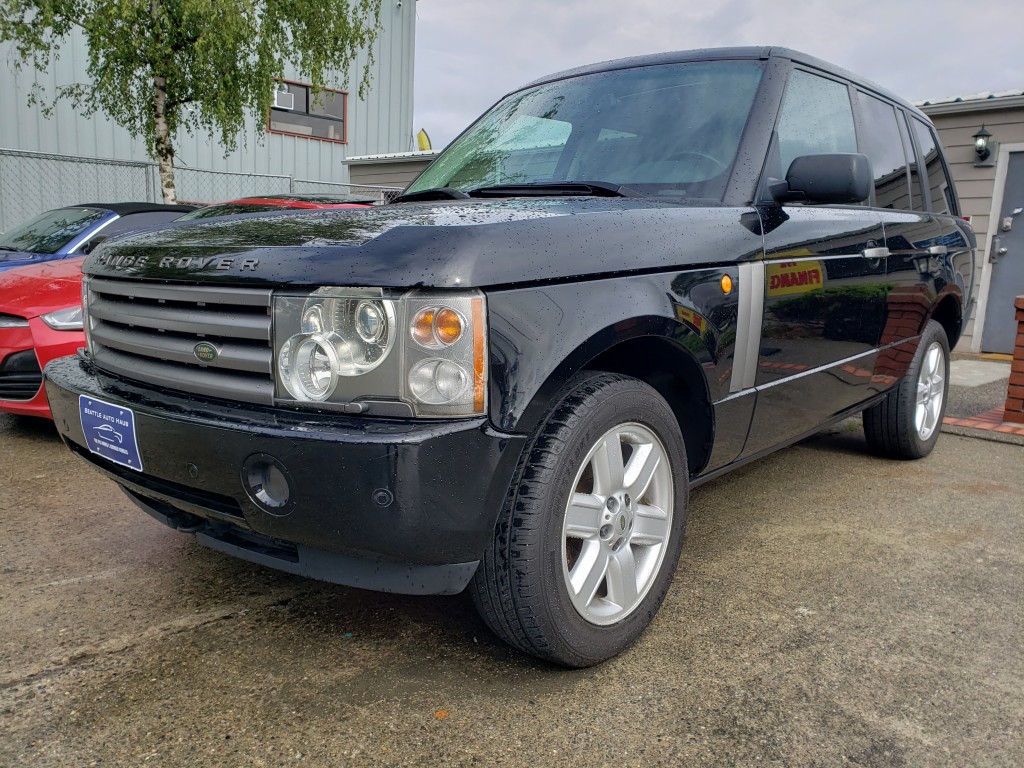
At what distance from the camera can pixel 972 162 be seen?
8648 mm

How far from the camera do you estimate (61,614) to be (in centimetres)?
238

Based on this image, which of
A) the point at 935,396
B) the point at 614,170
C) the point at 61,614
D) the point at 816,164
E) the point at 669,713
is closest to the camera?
the point at 669,713

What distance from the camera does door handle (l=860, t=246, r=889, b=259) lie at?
3.18 metres

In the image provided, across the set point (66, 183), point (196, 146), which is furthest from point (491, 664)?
point (196, 146)

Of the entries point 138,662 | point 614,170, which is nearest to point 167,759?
point 138,662

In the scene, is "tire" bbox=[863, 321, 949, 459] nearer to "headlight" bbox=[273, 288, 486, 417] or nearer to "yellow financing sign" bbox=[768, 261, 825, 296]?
"yellow financing sign" bbox=[768, 261, 825, 296]

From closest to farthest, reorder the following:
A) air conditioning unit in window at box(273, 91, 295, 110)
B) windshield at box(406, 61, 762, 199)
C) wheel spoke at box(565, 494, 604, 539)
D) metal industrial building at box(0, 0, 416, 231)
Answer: wheel spoke at box(565, 494, 604, 539), windshield at box(406, 61, 762, 199), metal industrial building at box(0, 0, 416, 231), air conditioning unit in window at box(273, 91, 295, 110)

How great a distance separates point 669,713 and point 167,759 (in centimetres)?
114

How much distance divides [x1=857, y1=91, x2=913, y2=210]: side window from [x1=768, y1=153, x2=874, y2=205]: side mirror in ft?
3.28

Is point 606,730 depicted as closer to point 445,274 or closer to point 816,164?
point 445,274

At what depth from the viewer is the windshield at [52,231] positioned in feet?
18.6

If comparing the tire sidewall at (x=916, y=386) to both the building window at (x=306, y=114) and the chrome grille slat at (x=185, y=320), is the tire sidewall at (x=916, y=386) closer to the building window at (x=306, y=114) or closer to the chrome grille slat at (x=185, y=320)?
the chrome grille slat at (x=185, y=320)

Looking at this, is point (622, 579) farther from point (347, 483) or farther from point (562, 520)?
point (347, 483)

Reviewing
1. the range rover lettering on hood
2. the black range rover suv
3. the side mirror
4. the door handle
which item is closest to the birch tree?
the black range rover suv
